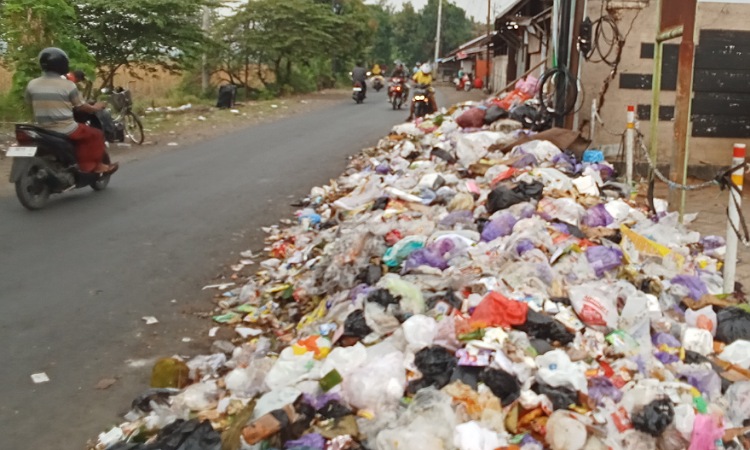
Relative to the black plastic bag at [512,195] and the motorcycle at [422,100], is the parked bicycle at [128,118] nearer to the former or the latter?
the motorcycle at [422,100]

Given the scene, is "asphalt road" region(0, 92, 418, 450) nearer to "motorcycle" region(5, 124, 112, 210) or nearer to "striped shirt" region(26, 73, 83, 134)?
"motorcycle" region(5, 124, 112, 210)

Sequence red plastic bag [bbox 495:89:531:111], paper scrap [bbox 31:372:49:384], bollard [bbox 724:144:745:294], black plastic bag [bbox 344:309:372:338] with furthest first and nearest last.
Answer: red plastic bag [bbox 495:89:531:111]
bollard [bbox 724:144:745:294]
black plastic bag [bbox 344:309:372:338]
paper scrap [bbox 31:372:49:384]

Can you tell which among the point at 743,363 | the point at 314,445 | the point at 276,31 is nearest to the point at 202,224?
the point at 314,445

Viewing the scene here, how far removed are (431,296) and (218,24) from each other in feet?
93.3

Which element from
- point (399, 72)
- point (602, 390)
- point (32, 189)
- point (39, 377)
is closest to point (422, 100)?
point (399, 72)

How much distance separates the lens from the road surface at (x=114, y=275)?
3924 millimetres

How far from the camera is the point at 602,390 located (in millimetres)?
3617

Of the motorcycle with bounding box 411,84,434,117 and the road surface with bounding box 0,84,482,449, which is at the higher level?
the motorcycle with bounding box 411,84,434,117

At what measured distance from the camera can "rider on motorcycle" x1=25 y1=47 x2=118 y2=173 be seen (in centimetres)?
811

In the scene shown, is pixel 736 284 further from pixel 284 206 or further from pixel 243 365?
pixel 284 206

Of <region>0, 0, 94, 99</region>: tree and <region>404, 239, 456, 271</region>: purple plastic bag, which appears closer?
<region>404, 239, 456, 271</region>: purple plastic bag

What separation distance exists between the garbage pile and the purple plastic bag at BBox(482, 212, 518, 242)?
0.05 feet

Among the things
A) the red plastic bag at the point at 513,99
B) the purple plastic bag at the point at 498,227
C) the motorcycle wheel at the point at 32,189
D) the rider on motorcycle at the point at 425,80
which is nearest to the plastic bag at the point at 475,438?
the purple plastic bag at the point at 498,227

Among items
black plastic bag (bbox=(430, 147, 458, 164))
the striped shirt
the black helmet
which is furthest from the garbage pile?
the black helmet
